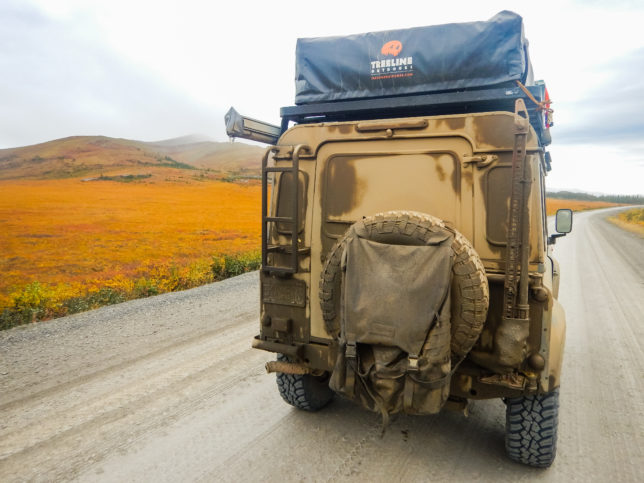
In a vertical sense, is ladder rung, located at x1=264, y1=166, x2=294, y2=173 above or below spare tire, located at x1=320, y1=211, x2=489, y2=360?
above

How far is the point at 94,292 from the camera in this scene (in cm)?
943

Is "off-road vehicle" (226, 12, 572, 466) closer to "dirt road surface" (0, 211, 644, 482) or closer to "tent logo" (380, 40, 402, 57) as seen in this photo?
"tent logo" (380, 40, 402, 57)

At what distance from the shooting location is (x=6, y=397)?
4438 millimetres

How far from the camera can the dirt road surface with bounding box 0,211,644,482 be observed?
3242mm

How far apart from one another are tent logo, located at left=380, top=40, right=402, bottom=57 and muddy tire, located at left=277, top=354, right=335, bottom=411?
9.34 ft

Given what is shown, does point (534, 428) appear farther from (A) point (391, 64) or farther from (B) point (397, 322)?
(A) point (391, 64)

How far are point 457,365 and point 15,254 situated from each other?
18493mm

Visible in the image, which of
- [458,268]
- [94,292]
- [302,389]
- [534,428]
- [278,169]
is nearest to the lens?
[458,268]

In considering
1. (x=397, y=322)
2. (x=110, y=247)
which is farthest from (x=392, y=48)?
(x=110, y=247)

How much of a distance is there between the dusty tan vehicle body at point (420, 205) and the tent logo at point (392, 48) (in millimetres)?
944

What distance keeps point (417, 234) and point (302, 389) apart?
1.99 metres

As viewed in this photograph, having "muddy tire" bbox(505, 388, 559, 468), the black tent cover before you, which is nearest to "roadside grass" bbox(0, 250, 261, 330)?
the black tent cover

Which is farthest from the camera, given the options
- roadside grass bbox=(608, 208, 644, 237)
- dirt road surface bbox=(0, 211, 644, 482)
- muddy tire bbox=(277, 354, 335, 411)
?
roadside grass bbox=(608, 208, 644, 237)

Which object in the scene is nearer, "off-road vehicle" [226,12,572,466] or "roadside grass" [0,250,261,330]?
"off-road vehicle" [226,12,572,466]
